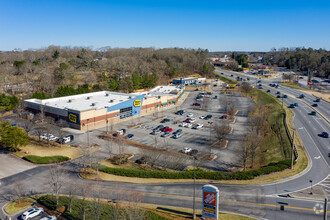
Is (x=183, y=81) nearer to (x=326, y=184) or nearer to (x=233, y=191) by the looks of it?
(x=326, y=184)

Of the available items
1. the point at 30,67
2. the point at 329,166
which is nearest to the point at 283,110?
the point at 329,166

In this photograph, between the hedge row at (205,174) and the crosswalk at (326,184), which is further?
the hedge row at (205,174)

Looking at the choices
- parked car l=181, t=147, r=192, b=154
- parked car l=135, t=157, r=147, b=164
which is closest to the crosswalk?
parked car l=181, t=147, r=192, b=154

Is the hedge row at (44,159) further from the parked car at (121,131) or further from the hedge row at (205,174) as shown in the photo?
the parked car at (121,131)

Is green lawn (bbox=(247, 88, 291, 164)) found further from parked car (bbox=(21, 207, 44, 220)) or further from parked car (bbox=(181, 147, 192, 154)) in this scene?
parked car (bbox=(21, 207, 44, 220))

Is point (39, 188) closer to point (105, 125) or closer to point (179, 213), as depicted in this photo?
point (179, 213)

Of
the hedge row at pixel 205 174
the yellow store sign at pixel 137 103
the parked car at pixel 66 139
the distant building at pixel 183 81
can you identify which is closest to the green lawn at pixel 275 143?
the hedge row at pixel 205 174

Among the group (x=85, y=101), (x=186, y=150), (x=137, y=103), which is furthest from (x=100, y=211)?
(x=85, y=101)
